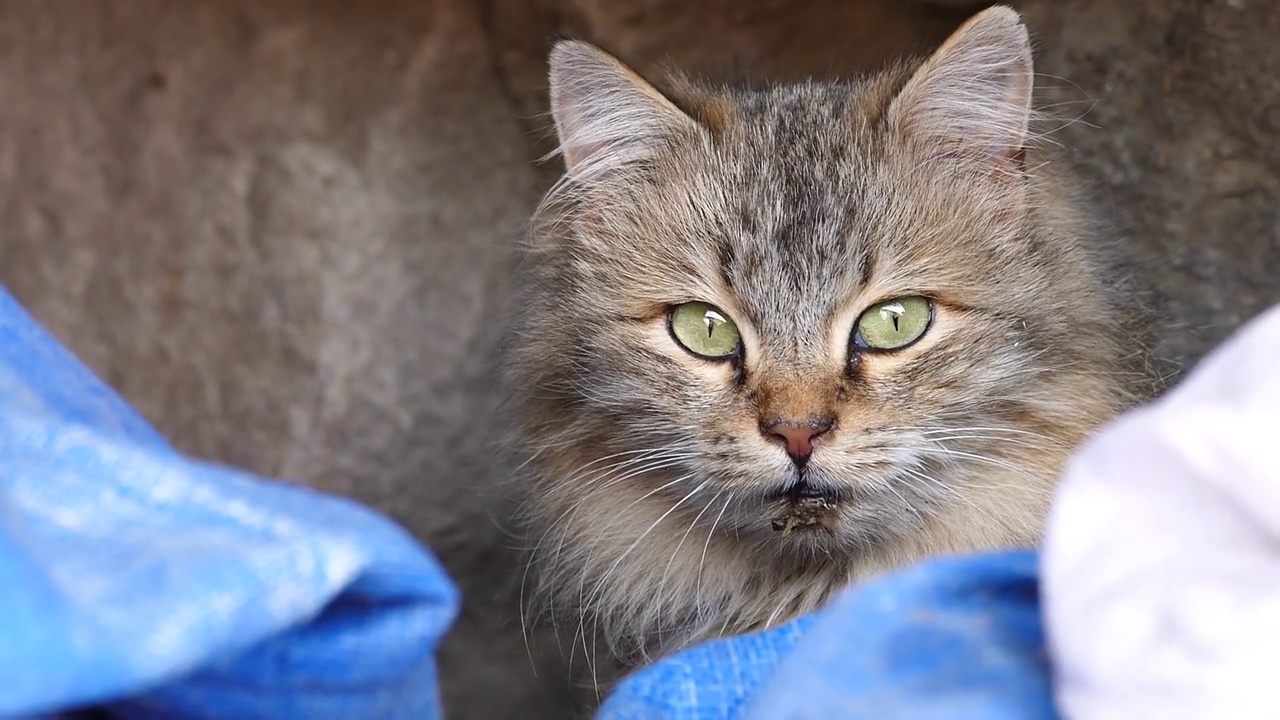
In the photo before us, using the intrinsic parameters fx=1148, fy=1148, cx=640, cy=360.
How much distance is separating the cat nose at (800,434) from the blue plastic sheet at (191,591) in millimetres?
530

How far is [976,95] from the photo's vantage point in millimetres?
1481

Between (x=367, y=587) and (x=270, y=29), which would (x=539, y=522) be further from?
(x=270, y=29)

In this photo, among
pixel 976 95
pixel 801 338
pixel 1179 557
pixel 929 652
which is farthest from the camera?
pixel 976 95

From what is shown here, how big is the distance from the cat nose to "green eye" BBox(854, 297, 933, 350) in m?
0.17

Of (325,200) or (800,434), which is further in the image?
(325,200)

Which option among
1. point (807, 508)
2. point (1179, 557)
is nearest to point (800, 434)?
point (807, 508)

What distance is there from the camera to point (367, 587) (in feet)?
2.55

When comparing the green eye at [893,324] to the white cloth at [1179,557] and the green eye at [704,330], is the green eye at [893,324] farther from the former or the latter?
the white cloth at [1179,557]

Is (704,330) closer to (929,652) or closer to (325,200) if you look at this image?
(929,652)

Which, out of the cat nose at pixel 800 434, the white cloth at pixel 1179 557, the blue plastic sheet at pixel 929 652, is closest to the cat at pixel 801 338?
the cat nose at pixel 800 434

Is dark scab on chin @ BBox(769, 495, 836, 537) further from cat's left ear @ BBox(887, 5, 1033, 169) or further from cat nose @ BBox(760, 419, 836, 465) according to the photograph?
cat's left ear @ BBox(887, 5, 1033, 169)

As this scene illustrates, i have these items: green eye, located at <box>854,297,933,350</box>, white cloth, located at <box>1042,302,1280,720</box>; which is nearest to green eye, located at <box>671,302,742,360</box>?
green eye, located at <box>854,297,933,350</box>

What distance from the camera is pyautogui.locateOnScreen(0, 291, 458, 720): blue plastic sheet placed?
0.65 metres

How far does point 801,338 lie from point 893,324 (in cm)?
13
